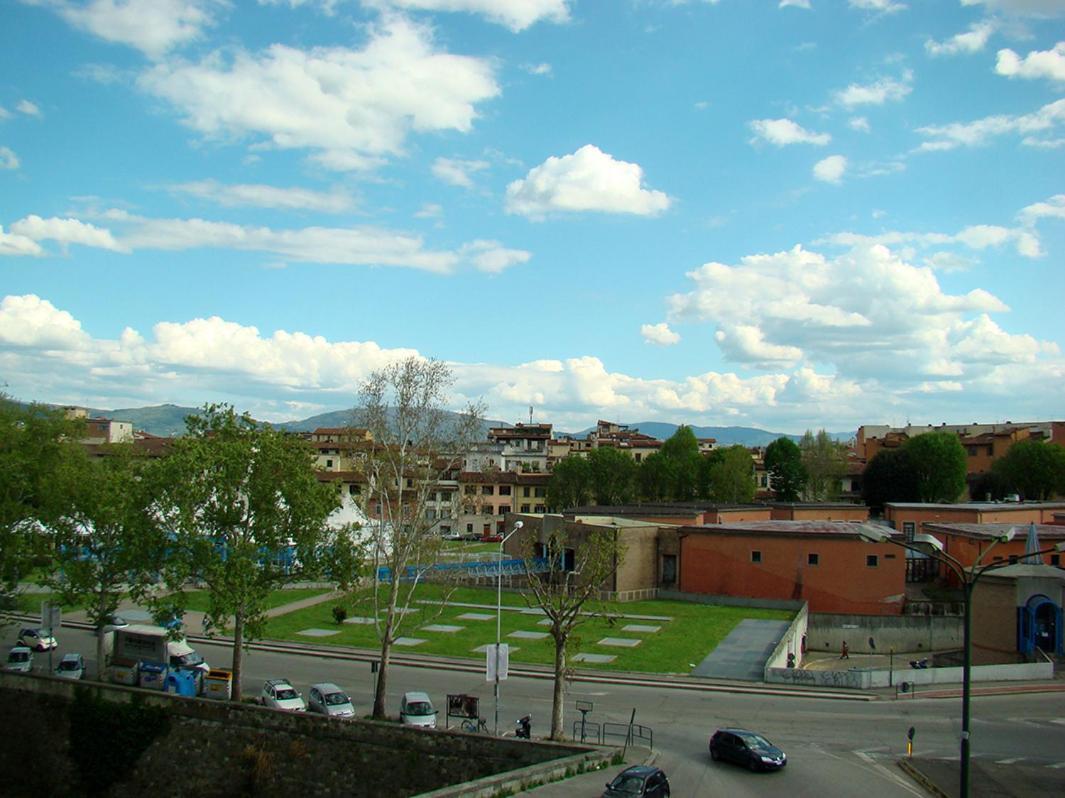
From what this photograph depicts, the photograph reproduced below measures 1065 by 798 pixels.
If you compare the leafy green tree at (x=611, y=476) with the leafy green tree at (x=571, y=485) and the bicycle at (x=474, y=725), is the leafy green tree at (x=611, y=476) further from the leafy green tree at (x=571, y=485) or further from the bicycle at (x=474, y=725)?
the bicycle at (x=474, y=725)

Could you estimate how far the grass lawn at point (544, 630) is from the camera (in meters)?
39.6

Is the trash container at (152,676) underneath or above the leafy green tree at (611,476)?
underneath

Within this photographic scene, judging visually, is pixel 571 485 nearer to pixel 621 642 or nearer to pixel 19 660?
pixel 621 642

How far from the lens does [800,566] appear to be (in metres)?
52.7

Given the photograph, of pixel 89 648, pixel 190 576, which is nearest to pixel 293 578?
pixel 190 576

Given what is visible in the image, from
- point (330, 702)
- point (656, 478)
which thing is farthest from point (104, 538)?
point (656, 478)

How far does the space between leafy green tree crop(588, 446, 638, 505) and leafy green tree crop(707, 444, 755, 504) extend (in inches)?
354

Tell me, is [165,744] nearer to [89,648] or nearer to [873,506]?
[89,648]

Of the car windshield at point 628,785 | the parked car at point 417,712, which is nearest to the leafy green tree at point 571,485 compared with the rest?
the parked car at point 417,712

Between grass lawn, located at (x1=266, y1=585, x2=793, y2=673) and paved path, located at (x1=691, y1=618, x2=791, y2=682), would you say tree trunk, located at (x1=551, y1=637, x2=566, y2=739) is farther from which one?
paved path, located at (x1=691, y1=618, x2=791, y2=682)

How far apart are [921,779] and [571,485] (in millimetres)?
76811

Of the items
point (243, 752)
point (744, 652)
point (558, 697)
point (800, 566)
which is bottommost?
point (243, 752)

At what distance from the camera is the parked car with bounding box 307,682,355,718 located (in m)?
29.1

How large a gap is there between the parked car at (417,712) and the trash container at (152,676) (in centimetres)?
1068
